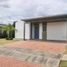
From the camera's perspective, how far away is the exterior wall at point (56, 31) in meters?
23.3

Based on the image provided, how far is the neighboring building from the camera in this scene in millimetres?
23094

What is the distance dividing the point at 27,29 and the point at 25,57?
15.3 m

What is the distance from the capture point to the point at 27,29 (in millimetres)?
26625

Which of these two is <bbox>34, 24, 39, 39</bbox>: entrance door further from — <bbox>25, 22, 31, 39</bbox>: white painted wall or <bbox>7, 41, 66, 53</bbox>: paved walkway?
<bbox>7, 41, 66, 53</bbox>: paved walkway

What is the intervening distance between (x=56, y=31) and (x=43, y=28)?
247 centimetres

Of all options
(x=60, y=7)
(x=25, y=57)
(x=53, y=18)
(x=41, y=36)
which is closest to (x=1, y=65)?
(x=25, y=57)

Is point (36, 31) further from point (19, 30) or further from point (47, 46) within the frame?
point (47, 46)

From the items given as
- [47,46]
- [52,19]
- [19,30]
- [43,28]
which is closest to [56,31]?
[52,19]

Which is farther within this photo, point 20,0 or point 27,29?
point 27,29

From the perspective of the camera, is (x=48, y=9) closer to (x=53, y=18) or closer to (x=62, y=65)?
(x=53, y=18)

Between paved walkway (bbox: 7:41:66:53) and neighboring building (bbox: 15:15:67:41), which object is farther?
neighboring building (bbox: 15:15:67:41)

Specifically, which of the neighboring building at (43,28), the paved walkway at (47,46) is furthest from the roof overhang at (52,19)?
the paved walkway at (47,46)

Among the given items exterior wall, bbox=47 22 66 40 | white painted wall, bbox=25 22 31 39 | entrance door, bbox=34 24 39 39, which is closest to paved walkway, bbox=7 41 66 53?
exterior wall, bbox=47 22 66 40

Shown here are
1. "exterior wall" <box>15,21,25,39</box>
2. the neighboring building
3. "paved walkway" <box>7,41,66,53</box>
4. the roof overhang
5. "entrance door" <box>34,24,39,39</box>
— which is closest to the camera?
"paved walkway" <box>7,41,66,53</box>
